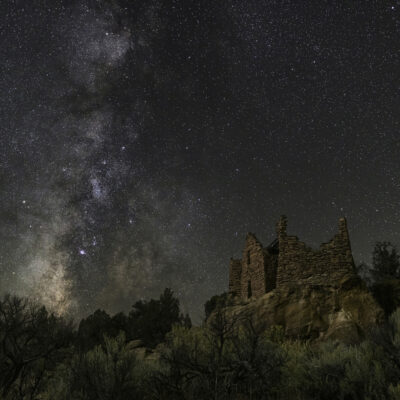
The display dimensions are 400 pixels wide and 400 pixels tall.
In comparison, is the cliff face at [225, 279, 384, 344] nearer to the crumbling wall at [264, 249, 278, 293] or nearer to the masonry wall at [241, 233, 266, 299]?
the crumbling wall at [264, 249, 278, 293]

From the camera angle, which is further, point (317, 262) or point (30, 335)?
point (317, 262)

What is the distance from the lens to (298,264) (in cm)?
1720

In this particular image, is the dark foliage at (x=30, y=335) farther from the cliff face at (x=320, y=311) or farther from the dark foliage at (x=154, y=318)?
the dark foliage at (x=154, y=318)

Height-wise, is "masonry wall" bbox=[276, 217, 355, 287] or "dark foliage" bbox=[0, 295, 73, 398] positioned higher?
"masonry wall" bbox=[276, 217, 355, 287]

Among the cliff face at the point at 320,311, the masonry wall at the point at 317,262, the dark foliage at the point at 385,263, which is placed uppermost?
the dark foliage at the point at 385,263

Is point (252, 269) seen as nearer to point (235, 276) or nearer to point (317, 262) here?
point (235, 276)

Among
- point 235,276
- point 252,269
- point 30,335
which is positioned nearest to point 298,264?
point 252,269

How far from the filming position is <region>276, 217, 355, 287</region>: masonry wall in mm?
16453

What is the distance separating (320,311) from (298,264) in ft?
8.49

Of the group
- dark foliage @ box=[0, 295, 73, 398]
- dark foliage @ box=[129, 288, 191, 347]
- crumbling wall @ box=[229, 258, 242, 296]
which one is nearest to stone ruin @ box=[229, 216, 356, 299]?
crumbling wall @ box=[229, 258, 242, 296]

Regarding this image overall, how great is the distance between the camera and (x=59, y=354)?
12.9 metres

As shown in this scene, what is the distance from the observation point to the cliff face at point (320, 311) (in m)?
14.3

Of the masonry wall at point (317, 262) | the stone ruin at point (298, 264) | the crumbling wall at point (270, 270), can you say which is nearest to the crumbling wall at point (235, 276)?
the stone ruin at point (298, 264)

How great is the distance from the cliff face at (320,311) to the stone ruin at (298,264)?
0.60m
